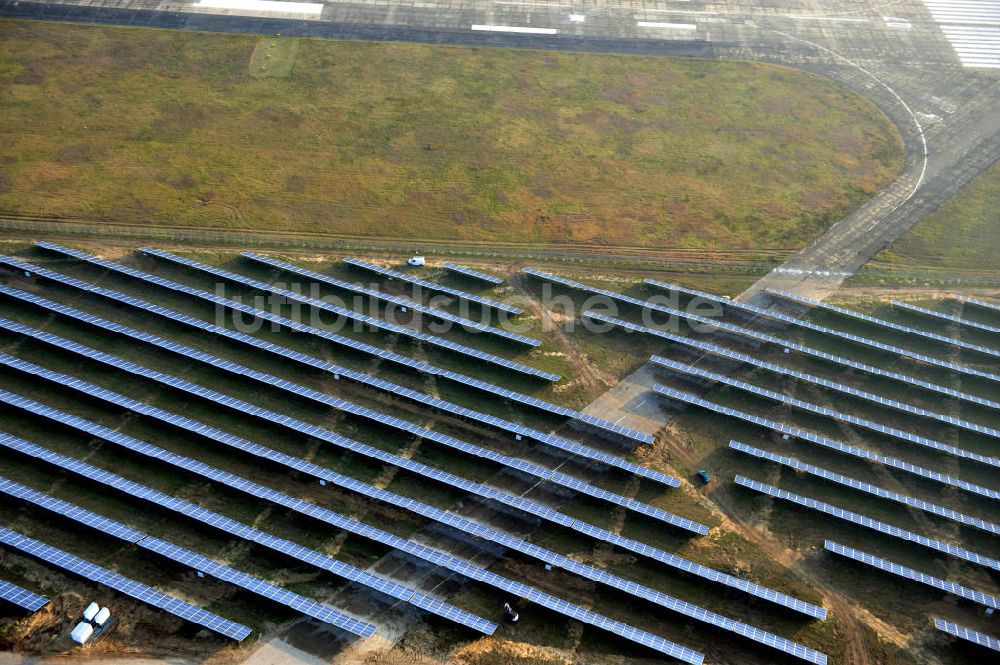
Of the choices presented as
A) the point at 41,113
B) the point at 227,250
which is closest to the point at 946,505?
the point at 227,250

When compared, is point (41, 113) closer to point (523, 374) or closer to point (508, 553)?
point (523, 374)

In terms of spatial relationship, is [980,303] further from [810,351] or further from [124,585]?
[124,585]

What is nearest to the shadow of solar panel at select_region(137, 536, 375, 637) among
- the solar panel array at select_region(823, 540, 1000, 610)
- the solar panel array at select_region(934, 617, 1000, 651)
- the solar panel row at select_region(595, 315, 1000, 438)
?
the solar panel array at select_region(823, 540, 1000, 610)

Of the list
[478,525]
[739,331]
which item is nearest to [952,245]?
[739,331]

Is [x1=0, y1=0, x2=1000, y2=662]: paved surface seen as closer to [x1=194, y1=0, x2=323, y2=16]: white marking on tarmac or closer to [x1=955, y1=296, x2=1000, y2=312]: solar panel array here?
[x1=194, y1=0, x2=323, y2=16]: white marking on tarmac

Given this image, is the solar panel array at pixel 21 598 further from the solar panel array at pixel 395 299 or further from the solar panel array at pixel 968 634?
the solar panel array at pixel 968 634

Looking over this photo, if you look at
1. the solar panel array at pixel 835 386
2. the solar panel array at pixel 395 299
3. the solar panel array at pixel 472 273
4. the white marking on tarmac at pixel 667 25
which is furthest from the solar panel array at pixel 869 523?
the white marking on tarmac at pixel 667 25
